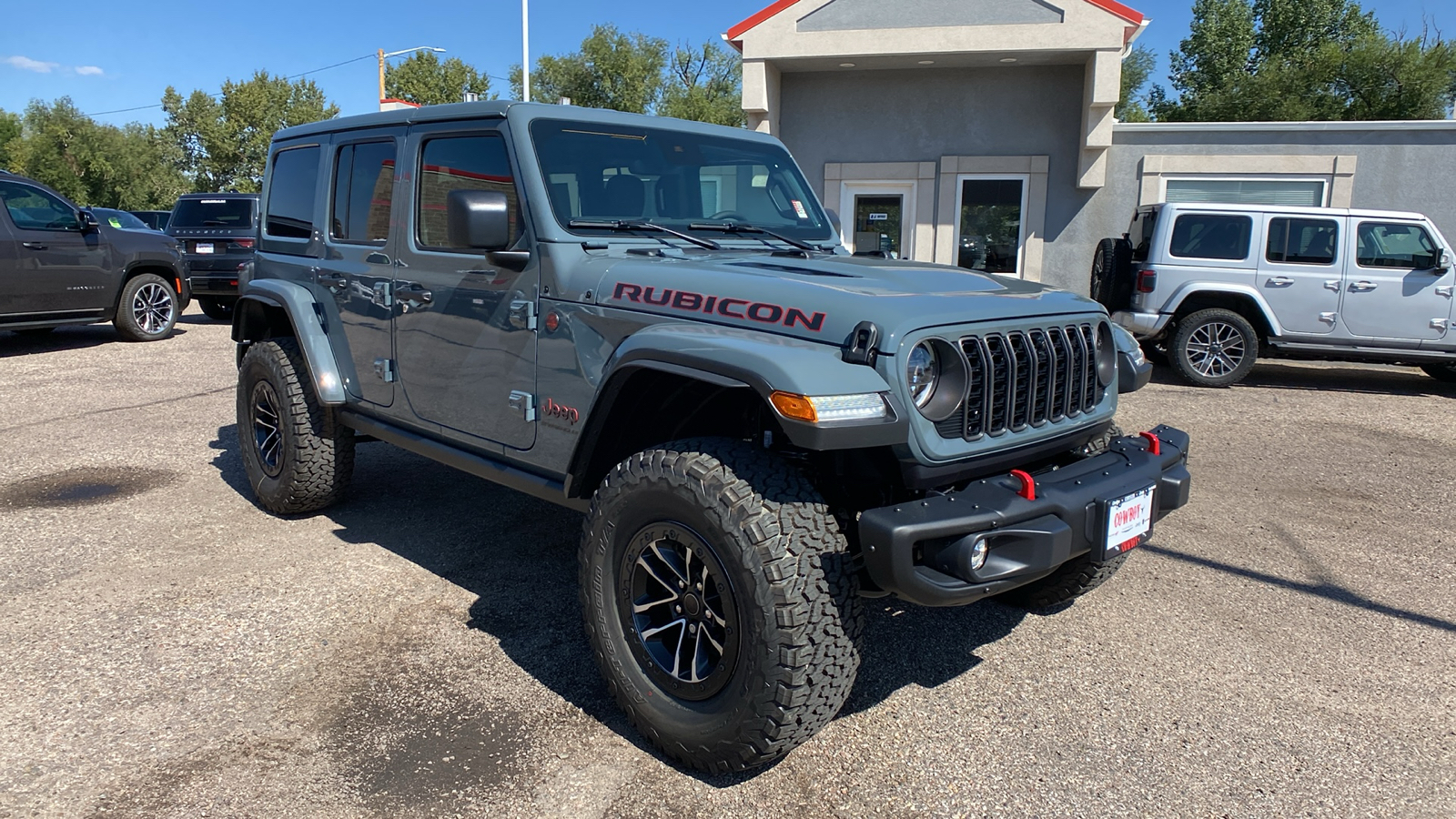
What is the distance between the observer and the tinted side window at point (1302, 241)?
9.49m

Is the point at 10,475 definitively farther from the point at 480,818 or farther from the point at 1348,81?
the point at 1348,81

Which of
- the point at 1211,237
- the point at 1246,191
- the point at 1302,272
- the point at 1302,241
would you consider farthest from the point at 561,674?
the point at 1246,191

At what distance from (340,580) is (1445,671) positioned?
14.5 ft

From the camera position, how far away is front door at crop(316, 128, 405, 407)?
421cm

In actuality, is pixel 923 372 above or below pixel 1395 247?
below

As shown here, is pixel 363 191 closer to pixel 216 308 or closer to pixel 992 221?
pixel 992 221

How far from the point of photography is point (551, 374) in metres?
3.39

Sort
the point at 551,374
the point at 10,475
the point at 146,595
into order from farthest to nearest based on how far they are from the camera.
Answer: the point at 10,475, the point at 146,595, the point at 551,374

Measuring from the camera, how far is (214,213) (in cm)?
1412

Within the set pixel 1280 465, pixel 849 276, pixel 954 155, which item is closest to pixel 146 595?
pixel 849 276

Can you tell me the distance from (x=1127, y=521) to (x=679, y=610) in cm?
139

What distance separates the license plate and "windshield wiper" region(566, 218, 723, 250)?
169 centimetres

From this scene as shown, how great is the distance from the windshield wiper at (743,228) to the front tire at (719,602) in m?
1.26

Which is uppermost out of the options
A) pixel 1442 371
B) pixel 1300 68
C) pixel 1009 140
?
pixel 1300 68
